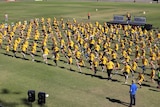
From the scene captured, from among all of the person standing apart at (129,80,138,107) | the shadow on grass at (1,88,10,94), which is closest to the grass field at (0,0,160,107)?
the shadow on grass at (1,88,10,94)

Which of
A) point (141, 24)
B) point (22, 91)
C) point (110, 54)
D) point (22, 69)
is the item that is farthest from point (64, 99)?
point (141, 24)

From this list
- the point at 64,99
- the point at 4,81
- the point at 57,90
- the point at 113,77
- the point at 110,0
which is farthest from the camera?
the point at 110,0

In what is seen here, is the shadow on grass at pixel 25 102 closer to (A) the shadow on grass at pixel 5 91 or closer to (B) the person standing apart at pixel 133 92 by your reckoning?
(A) the shadow on grass at pixel 5 91

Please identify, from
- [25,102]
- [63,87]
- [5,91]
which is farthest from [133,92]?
[5,91]

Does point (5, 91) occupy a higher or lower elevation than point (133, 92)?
lower

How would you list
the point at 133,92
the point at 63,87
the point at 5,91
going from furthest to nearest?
the point at 63,87
the point at 5,91
the point at 133,92

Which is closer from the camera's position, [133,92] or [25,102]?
[133,92]

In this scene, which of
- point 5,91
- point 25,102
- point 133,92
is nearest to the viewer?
point 133,92

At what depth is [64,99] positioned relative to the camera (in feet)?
68.1

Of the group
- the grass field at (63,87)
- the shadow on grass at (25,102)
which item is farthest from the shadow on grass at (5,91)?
the shadow on grass at (25,102)

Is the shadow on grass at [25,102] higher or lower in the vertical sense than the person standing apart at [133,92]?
lower

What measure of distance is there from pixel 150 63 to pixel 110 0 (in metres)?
71.5

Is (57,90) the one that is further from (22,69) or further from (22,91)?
(22,69)

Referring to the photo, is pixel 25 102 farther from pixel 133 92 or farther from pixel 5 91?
pixel 133 92
